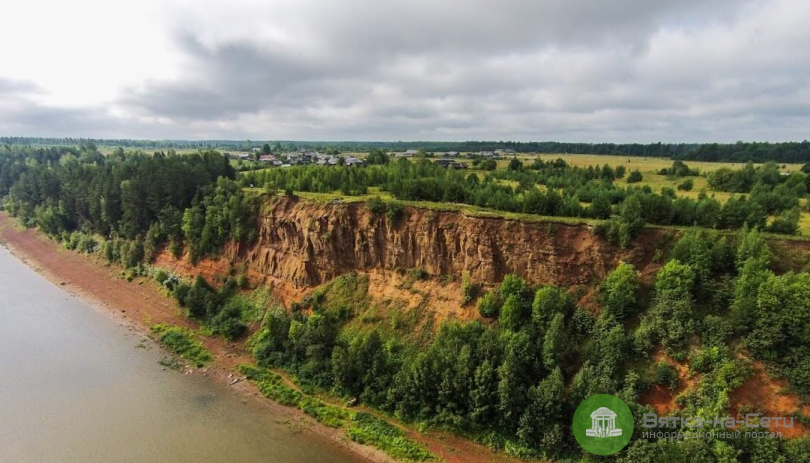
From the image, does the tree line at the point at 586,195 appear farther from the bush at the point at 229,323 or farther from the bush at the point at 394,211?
the bush at the point at 229,323

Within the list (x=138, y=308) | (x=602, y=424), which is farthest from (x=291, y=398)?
(x=138, y=308)

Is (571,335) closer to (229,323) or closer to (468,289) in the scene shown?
(468,289)

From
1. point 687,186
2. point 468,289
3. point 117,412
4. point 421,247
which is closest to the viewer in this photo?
point 117,412

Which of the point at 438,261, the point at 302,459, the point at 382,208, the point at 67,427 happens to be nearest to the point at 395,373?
the point at 302,459

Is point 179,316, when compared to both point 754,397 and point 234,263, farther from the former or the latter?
point 754,397

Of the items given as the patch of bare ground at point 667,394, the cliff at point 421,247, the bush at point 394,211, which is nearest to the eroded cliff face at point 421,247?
the cliff at point 421,247
